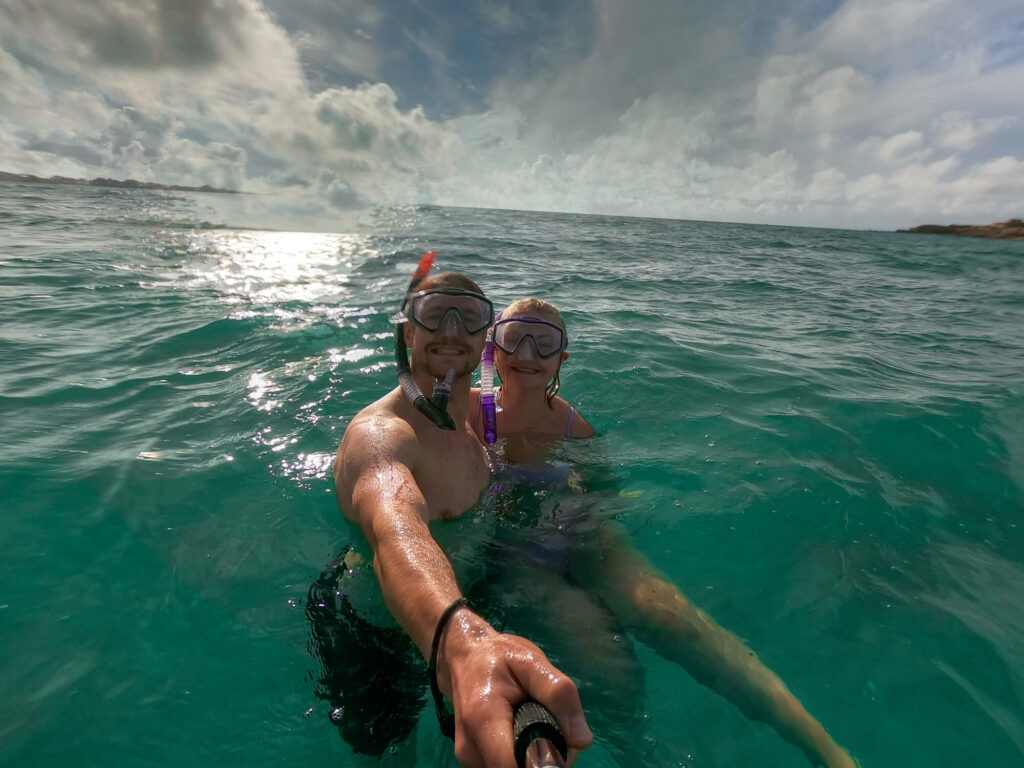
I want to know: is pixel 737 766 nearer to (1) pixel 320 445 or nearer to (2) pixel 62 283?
(1) pixel 320 445

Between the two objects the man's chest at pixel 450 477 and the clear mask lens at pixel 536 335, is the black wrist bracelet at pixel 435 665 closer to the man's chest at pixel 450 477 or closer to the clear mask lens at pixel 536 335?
the man's chest at pixel 450 477

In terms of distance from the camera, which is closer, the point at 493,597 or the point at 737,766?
the point at 737,766

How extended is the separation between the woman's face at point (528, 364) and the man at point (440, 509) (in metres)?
0.67

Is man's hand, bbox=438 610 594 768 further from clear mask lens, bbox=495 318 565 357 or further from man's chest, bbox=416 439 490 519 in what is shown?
clear mask lens, bbox=495 318 565 357

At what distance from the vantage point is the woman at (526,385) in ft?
11.1

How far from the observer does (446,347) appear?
103 inches

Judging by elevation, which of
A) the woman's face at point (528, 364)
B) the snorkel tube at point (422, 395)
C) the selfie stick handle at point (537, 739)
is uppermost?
the selfie stick handle at point (537, 739)

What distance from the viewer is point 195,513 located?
3.05 metres

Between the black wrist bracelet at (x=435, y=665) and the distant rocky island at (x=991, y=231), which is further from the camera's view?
the distant rocky island at (x=991, y=231)

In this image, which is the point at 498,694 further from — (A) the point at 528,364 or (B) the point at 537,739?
(A) the point at 528,364

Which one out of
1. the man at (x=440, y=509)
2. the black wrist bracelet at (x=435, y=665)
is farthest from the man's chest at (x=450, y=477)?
the black wrist bracelet at (x=435, y=665)

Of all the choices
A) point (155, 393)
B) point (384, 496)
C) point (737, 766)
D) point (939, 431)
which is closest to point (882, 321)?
point (939, 431)

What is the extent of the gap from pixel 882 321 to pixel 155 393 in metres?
11.2

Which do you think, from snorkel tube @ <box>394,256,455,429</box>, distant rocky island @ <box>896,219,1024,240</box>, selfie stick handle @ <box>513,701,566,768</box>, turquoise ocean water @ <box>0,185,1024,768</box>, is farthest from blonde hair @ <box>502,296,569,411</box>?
distant rocky island @ <box>896,219,1024,240</box>
